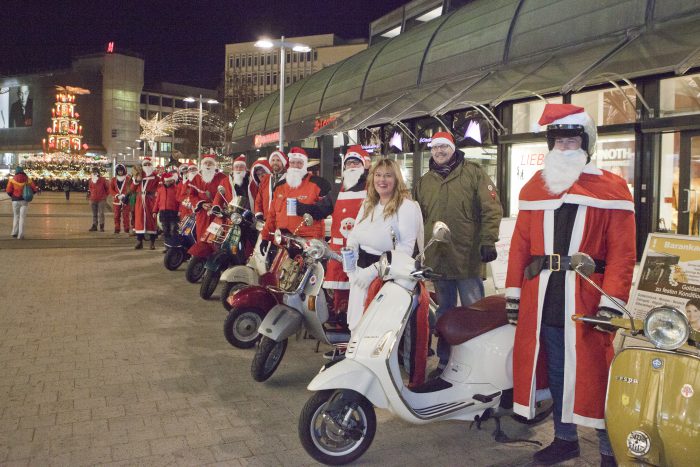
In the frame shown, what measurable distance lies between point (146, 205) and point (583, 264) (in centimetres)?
1315

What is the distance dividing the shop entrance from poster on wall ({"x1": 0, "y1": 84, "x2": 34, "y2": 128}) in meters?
111

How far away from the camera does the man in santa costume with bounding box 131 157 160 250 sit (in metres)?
15.2

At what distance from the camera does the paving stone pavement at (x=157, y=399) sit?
408 centimetres

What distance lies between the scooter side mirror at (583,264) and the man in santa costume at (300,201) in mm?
3991

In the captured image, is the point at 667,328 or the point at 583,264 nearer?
the point at 667,328

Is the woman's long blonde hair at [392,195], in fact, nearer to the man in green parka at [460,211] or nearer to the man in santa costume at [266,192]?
the man in green parka at [460,211]

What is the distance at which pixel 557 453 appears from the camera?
3.84 meters

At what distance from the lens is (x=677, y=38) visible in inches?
291

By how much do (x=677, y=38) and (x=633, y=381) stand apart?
18.6 feet

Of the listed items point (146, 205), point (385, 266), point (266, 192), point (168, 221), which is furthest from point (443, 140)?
point (146, 205)

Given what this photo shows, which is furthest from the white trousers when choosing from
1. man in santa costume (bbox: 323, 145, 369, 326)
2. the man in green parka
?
the man in green parka

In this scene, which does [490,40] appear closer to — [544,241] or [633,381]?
[544,241]

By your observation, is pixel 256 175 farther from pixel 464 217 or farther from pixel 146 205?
pixel 146 205

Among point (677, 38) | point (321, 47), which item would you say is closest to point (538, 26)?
point (677, 38)
